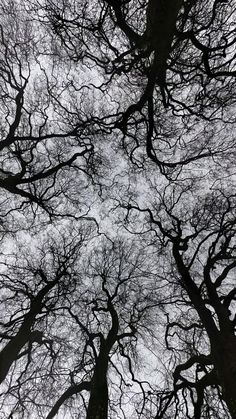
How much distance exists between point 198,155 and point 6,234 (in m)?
6.21

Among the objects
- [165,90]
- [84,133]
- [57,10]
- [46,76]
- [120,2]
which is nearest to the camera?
[120,2]

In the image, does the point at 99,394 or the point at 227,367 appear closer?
the point at 227,367

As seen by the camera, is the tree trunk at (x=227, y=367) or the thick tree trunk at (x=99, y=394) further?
the thick tree trunk at (x=99, y=394)

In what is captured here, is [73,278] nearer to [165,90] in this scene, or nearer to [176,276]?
[176,276]

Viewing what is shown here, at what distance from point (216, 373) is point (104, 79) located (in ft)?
23.7

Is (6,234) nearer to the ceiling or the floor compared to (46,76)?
nearer to the floor

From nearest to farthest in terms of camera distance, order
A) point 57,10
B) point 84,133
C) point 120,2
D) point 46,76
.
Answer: point 120,2 → point 57,10 → point 46,76 → point 84,133

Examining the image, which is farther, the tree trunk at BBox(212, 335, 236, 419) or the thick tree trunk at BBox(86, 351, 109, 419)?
the thick tree trunk at BBox(86, 351, 109, 419)

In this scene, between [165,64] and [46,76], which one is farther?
[46,76]

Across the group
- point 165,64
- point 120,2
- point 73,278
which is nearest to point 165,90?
point 165,64

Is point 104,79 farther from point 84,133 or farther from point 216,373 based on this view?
point 216,373

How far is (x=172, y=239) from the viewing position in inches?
320

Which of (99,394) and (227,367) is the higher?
(227,367)

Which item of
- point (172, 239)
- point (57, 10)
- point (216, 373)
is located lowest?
point (216, 373)
